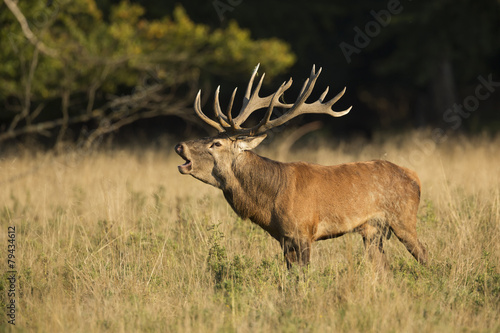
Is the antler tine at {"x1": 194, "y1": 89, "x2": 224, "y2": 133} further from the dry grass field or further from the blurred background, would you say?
the blurred background

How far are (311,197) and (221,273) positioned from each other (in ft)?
3.66

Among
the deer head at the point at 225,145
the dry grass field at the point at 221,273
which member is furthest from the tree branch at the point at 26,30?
the deer head at the point at 225,145

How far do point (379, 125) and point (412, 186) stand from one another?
17096 mm

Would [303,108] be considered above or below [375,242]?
above

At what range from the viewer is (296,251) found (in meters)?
5.56

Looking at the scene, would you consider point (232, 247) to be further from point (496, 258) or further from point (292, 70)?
point (292, 70)

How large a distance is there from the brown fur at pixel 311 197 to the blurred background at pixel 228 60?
11.1 feet

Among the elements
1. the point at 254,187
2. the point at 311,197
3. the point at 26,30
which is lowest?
the point at 311,197

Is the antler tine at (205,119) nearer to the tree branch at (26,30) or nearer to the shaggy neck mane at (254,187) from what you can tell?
the shaggy neck mane at (254,187)

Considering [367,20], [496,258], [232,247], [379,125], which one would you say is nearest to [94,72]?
[232,247]

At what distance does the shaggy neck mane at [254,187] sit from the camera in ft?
18.6

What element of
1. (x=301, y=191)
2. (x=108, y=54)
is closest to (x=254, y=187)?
(x=301, y=191)

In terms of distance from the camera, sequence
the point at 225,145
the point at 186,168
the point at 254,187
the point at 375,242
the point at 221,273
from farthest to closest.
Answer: the point at 375,242, the point at 225,145, the point at 254,187, the point at 186,168, the point at 221,273

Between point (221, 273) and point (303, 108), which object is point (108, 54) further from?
point (221, 273)
